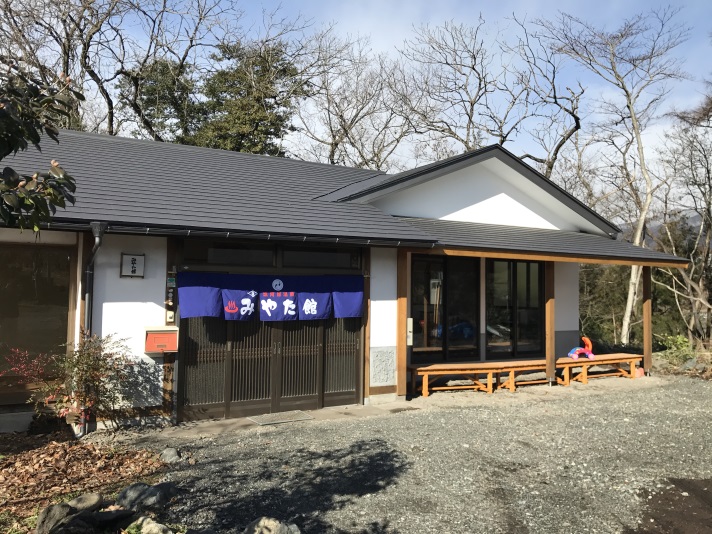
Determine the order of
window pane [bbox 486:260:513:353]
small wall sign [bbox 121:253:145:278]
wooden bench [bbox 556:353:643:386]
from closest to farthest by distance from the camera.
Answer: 1. small wall sign [bbox 121:253:145:278]
2. wooden bench [bbox 556:353:643:386]
3. window pane [bbox 486:260:513:353]

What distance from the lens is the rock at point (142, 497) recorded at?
4.57m

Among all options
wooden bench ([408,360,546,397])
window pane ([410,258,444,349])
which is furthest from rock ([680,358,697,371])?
window pane ([410,258,444,349])

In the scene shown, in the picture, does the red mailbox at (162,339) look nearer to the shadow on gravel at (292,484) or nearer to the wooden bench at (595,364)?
the shadow on gravel at (292,484)

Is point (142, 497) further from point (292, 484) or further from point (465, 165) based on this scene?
point (465, 165)

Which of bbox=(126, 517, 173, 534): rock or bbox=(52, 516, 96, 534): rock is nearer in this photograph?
bbox=(52, 516, 96, 534): rock

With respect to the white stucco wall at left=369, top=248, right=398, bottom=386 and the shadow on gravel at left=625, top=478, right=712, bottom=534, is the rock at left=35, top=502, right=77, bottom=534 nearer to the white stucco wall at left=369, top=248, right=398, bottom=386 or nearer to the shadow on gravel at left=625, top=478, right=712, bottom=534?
the shadow on gravel at left=625, top=478, right=712, bottom=534

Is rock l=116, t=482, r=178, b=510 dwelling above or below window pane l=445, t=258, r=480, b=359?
below

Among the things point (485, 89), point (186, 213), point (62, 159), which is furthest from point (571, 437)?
point (485, 89)

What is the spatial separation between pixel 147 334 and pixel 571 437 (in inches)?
233

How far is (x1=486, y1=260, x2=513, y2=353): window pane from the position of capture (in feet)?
40.9

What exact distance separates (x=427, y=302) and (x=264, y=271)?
4.34m

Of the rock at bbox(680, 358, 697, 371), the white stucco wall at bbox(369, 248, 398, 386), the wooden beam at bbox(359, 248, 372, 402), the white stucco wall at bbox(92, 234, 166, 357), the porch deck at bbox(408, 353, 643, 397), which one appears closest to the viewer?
the white stucco wall at bbox(92, 234, 166, 357)

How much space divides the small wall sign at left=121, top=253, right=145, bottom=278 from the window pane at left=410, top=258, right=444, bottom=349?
18.4ft

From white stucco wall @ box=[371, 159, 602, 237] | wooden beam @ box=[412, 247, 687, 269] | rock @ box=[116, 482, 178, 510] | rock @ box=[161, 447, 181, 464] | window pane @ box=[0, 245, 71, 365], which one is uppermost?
white stucco wall @ box=[371, 159, 602, 237]
